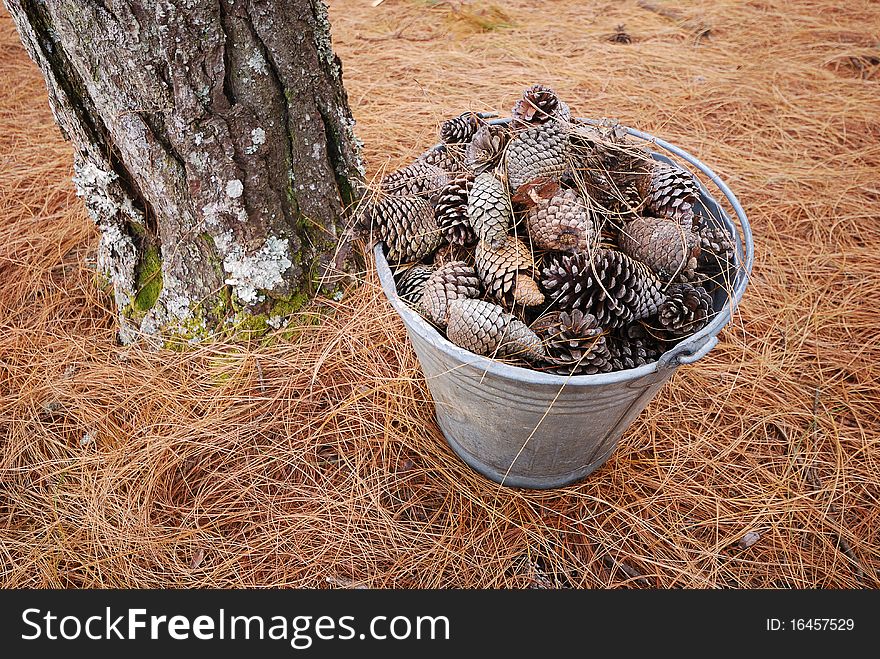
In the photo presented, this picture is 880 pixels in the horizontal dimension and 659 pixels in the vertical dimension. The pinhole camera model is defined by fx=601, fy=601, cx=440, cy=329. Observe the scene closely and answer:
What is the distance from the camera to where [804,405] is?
1840mm

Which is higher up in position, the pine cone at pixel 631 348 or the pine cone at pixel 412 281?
the pine cone at pixel 412 281

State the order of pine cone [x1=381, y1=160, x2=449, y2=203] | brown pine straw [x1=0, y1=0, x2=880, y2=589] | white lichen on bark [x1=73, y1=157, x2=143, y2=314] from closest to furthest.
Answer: pine cone [x1=381, y1=160, x2=449, y2=203] → brown pine straw [x1=0, y1=0, x2=880, y2=589] → white lichen on bark [x1=73, y1=157, x2=143, y2=314]

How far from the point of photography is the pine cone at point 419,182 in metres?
1.42

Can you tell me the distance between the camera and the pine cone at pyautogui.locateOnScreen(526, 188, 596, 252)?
1.24m

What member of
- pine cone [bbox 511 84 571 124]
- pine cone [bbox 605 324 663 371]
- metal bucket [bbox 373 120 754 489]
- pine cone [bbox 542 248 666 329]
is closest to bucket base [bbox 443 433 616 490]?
metal bucket [bbox 373 120 754 489]

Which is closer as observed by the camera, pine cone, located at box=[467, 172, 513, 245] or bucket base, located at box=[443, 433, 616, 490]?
pine cone, located at box=[467, 172, 513, 245]

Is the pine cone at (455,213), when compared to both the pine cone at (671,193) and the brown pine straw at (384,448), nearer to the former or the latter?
the pine cone at (671,193)

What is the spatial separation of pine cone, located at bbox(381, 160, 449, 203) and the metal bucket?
18 centimetres

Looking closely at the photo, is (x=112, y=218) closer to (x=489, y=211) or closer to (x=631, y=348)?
(x=489, y=211)

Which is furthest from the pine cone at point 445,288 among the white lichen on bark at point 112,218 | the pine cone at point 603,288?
the white lichen on bark at point 112,218

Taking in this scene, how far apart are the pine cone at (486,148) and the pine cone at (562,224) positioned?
0.60ft

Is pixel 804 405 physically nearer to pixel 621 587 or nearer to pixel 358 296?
pixel 621 587

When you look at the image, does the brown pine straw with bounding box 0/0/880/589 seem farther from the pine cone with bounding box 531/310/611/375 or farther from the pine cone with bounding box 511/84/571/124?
the pine cone with bounding box 511/84/571/124

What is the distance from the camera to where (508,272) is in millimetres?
1225
